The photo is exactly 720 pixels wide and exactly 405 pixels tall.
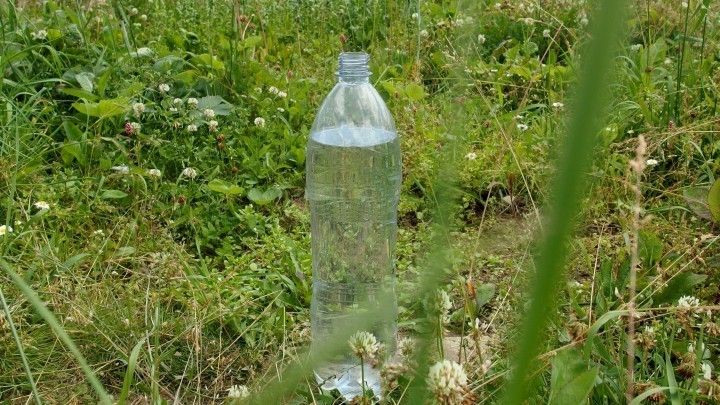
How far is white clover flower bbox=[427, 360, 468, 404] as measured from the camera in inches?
50.3

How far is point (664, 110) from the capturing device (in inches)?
136

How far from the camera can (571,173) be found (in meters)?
0.24

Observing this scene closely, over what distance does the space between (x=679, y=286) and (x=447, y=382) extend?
4.05 ft

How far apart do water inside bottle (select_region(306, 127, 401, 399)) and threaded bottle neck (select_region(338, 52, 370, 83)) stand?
23 centimetres

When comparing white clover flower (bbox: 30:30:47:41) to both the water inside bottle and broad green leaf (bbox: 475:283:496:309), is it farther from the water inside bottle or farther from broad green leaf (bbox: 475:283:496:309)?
broad green leaf (bbox: 475:283:496:309)

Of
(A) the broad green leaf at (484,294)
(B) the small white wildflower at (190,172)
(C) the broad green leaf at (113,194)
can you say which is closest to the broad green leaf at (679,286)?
(A) the broad green leaf at (484,294)

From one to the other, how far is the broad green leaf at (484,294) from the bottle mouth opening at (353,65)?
703 mm

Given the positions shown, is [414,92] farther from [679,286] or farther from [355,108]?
[679,286]

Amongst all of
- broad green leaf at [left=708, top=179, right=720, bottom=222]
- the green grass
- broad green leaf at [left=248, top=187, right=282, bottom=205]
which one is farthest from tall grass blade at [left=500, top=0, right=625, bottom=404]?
broad green leaf at [left=248, top=187, right=282, bottom=205]

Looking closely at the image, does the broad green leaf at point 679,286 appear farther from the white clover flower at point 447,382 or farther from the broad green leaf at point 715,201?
the white clover flower at point 447,382

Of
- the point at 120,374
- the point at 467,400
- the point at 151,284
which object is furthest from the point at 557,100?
the point at 467,400

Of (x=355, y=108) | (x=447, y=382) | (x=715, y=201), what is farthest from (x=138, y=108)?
(x=447, y=382)

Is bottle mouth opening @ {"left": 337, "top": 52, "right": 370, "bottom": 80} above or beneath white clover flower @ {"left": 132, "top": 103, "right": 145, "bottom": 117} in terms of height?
above

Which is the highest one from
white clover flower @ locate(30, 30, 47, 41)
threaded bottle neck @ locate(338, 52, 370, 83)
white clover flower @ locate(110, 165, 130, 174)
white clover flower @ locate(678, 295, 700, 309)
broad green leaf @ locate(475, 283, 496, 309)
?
threaded bottle neck @ locate(338, 52, 370, 83)
